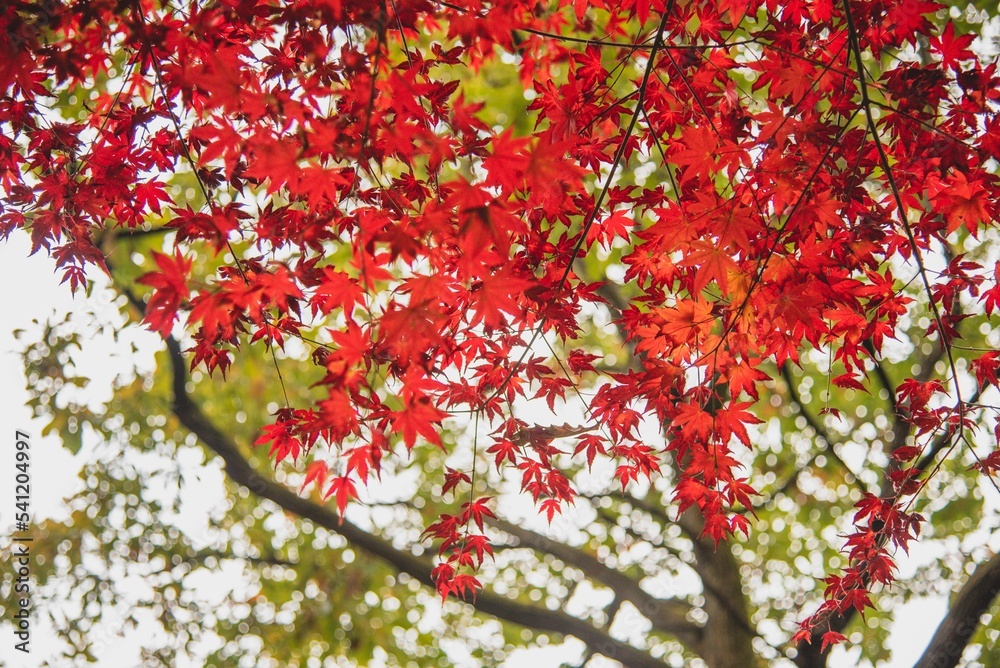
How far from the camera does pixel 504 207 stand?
155cm

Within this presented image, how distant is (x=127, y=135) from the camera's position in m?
1.99

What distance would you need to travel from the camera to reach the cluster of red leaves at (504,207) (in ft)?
4.97

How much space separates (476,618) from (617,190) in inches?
234

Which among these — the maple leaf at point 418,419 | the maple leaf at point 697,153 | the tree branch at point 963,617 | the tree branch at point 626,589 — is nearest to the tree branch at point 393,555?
the tree branch at point 626,589

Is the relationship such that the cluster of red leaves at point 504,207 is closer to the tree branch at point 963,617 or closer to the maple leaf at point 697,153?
the maple leaf at point 697,153

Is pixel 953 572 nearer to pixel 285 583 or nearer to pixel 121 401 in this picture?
pixel 285 583

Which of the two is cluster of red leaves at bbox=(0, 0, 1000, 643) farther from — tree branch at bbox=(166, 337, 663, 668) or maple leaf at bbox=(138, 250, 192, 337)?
tree branch at bbox=(166, 337, 663, 668)

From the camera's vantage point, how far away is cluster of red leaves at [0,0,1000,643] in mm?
1514

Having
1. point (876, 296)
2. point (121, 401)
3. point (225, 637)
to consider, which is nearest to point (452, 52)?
point (876, 296)

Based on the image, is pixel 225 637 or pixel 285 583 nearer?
pixel 225 637

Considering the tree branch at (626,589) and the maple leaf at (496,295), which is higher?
the tree branch at (626,589)

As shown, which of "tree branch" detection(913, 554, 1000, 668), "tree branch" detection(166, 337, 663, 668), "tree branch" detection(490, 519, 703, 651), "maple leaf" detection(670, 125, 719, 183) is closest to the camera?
"maple leaf" detection(670, 125, 719, 183)

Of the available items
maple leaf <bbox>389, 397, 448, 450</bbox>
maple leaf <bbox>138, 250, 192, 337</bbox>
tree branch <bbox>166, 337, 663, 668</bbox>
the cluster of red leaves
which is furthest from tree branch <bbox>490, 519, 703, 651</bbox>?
maple leaf <bbox>138, 250, 192, 337</bbox>

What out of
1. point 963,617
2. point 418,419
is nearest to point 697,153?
point 418,419
